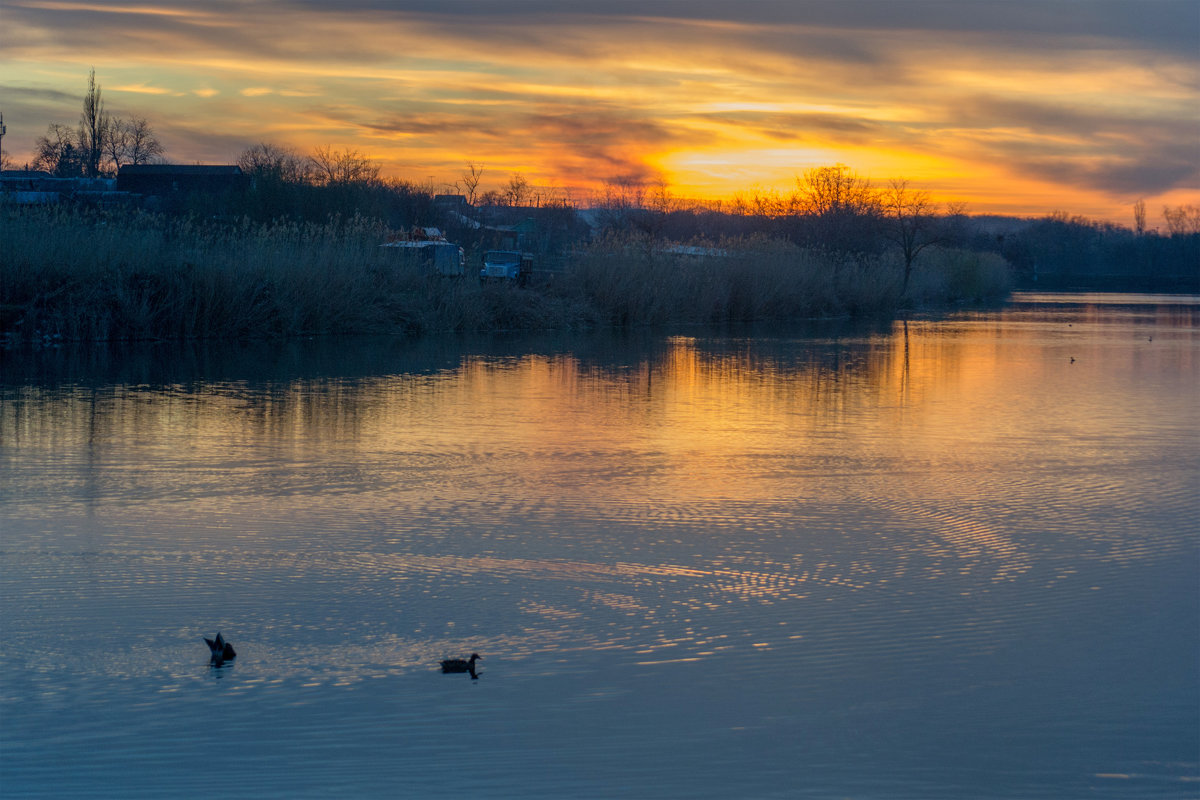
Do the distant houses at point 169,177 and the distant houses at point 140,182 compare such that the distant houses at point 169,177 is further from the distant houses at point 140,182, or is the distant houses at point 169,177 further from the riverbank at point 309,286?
the riverbank at point 309,286

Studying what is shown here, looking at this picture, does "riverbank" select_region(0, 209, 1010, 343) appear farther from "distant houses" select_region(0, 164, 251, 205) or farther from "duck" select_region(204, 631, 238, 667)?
"distant houses" select_region(0, 164, 251, 205)

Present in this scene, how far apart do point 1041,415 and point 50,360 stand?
Result: 45.3ft

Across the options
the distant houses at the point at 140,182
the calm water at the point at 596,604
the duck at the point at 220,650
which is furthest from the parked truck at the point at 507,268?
the distant houses at the point at 140,182

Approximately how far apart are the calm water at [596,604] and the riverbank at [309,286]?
32.9ft

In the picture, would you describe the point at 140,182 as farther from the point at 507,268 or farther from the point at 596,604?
the point at 596,604

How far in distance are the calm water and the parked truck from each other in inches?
732

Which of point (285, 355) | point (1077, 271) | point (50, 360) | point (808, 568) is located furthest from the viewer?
point (1077, 271)

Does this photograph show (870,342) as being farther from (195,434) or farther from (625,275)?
(195,434)

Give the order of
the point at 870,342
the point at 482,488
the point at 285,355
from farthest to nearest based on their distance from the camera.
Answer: the point at 870,342 → the point at 285,355 → the point at 482,488

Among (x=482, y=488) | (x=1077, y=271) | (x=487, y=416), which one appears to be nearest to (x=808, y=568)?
(x=482, y=488)

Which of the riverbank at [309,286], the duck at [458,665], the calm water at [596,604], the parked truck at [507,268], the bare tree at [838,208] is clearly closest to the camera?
the calm water at [596,604]

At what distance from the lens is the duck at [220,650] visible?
4930 millimetres

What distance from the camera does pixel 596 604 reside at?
19.2 feet

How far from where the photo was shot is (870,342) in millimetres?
26078
